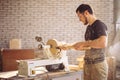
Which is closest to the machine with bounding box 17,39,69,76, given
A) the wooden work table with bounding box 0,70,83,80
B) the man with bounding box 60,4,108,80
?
the wooden work table with bounding box 0,70,83,80

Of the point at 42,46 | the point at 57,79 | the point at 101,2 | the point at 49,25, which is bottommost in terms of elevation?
the point at 57,79

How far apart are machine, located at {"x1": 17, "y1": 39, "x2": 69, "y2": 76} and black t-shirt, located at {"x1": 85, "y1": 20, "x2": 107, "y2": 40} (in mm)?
521

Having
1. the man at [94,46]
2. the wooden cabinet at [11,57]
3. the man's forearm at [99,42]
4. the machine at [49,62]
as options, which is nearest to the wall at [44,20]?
the wooden cabinet at [11,57]

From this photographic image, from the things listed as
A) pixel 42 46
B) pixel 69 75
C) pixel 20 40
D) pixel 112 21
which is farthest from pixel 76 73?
pixel 112 21

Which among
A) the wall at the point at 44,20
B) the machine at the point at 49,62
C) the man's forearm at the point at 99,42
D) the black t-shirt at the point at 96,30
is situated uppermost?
the wall at the point at 44,20

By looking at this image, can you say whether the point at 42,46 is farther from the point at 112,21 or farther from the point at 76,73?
the point at 112,21

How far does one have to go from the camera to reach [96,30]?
3.21 metres

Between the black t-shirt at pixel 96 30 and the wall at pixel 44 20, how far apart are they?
3.71 meters

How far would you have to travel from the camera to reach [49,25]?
699 cm

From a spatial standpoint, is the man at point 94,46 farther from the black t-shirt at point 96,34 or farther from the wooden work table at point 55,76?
the wooden work table at point 55,76

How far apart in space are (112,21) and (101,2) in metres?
0.59

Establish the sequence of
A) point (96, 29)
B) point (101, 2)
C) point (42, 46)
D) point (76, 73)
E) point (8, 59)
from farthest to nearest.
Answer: point (101, 2) → point (8, 59) → point (76, 73) → point (42, 46) → point (96, 29)

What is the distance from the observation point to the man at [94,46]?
125 inches

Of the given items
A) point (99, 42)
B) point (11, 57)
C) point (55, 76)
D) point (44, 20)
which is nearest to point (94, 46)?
point (99, 42)
